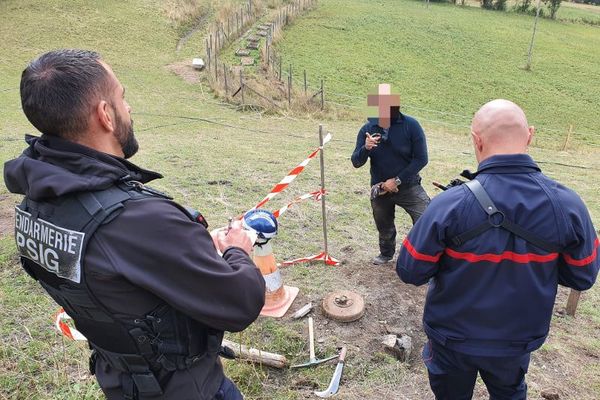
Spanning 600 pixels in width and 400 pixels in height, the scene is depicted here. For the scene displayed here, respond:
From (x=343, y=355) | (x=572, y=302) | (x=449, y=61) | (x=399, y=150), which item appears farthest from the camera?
(x=449, y=61)

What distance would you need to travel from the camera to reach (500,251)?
6.93ft

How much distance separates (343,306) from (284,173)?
4.59 metres

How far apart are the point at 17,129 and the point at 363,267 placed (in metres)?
9.76

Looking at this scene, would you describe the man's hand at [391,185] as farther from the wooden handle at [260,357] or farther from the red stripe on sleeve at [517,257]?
the red stripe on sleeve at [517,257]

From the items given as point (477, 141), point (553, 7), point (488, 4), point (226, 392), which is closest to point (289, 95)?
point (477, 141)

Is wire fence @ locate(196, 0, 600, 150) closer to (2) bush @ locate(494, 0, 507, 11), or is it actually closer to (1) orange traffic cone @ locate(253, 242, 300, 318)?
(1) orange traffic cone @ locate(253, 242, 300, 318)

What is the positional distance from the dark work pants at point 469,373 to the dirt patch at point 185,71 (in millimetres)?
17153

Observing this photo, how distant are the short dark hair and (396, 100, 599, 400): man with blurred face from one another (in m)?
1.57

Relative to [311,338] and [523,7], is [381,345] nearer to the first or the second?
[311,338]

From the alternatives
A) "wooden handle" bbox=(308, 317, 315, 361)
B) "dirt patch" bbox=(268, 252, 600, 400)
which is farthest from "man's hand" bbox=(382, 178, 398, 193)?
"wooden handle" bbox=(308, 317, 315, 361)

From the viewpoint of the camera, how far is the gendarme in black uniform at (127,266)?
146cm

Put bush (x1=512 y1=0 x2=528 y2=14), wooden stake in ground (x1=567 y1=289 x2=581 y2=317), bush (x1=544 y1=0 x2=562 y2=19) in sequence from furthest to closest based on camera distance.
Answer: bush (x1=512 y1=0 x2=528 y2=14) → bush (x1=544 y1=0 x2=562 y2=19) → wooden stake in ground (x1=567 y1=289 x2=581 y2=317)

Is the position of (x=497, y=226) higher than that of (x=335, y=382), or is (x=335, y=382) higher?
(x=497, y=226)

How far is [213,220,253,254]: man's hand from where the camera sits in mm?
1875
